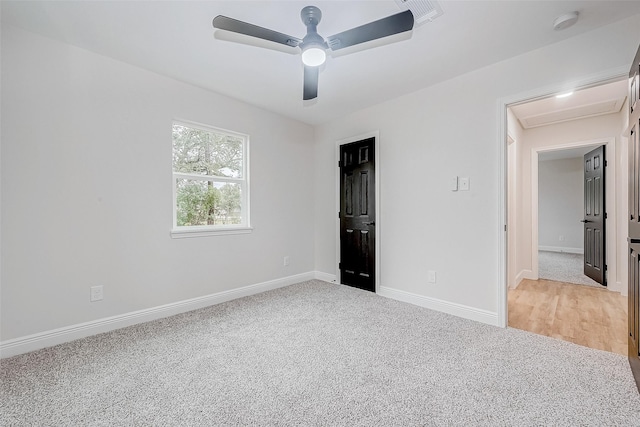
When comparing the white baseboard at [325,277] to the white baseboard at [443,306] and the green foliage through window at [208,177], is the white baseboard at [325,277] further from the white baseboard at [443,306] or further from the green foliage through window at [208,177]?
the green foliage through window at [208,177]

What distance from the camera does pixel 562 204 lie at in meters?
7.21

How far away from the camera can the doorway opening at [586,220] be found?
263 cm

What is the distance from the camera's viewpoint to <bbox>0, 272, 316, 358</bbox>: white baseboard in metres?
2.14

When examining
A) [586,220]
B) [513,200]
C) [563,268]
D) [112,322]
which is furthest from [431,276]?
[563,268]

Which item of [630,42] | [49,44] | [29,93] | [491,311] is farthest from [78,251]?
[630,42]

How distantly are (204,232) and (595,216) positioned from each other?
5.64 m

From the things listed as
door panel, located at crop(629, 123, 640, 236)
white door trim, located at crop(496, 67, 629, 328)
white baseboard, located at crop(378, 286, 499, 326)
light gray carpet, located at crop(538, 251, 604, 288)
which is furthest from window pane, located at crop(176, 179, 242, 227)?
light gray carpet, located at crop(538, 251, 604, 288)

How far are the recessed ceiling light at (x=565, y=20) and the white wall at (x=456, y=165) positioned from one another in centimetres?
32

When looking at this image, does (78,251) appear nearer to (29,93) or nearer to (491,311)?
(29,93)

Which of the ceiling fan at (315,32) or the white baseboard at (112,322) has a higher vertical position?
the ceiling fan at (315,32)

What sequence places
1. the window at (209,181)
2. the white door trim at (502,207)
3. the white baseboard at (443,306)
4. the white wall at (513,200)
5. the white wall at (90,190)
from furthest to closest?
the white wall at (513,200) < the window at (209,181) < the white baseboard at (443,306) < the white door trim at (502,207) < the white wall at (90,190)

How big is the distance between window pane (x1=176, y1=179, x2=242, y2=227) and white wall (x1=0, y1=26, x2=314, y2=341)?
196mm

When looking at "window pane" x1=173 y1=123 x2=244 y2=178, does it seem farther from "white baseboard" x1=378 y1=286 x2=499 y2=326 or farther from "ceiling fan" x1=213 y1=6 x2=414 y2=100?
"white baseboard" x1=378 y1=286 x2=499 y2=326

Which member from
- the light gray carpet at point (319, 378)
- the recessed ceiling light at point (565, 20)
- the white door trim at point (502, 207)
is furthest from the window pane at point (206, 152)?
the recessed ceiling light at point (565, 20)
